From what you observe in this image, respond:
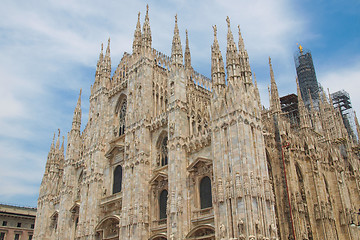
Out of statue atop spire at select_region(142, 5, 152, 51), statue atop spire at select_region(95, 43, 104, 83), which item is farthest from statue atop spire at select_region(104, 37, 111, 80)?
statue atop spire at select_region(142, 5, 152, 51)

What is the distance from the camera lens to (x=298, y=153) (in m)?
31.8

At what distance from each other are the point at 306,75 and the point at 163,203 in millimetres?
44459

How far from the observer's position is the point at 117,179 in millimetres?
36031

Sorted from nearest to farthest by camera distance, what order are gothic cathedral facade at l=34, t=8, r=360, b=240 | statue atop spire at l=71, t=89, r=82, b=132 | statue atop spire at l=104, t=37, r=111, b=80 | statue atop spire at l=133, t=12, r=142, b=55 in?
1. gothic cathedral facade at l=34, t=8, r=360, b=240
2. statue atop spire at l=133, t=12, r=142, b=55
3. statue atop spire at l=104, t=37, r=111, b=80
4. statue atop spire at l=71, t=89, r=82, b=132

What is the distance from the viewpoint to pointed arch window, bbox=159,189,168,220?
29598 mm

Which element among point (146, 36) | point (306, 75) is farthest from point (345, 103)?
point (146, 36)

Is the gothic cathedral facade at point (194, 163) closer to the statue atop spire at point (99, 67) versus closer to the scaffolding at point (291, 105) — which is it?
the statue atop spire at point (99, 67)

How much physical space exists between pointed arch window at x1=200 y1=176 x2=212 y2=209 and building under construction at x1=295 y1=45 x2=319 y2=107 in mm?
39888

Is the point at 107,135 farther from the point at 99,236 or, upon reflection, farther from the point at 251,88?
the point at 251,88

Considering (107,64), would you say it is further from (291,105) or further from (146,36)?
(291,105)

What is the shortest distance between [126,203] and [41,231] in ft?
63.4

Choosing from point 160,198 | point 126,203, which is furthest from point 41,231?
point 160,198

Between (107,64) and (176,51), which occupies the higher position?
(107,64)

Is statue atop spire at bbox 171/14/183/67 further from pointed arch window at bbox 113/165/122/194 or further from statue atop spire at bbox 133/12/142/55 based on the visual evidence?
pointed arch window at bbox 113/165/122/194
